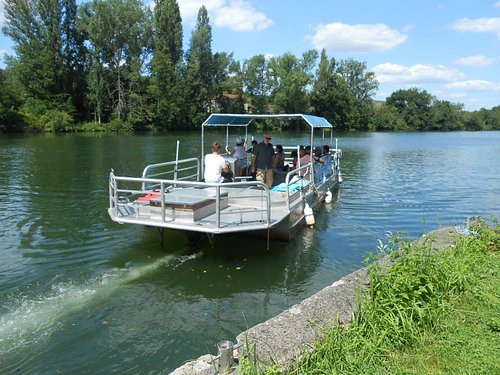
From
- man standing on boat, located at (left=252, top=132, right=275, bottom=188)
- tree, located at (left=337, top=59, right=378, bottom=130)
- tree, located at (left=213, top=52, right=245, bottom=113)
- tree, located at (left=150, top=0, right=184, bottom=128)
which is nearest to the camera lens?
man standing on boat, located at (left=252, top=132, right=275, bottom=188)

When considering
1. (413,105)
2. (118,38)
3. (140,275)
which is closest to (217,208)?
(140,275)

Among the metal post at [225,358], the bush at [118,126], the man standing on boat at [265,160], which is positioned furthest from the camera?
the bush at [118,126]

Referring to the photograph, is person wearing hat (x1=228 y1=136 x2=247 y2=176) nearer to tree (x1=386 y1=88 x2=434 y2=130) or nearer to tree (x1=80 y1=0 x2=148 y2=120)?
tree (x1=80 y1=0 x2=148 y2=120)

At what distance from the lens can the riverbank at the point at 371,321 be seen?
3.85m

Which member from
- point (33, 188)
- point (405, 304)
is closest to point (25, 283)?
point (405, 304)

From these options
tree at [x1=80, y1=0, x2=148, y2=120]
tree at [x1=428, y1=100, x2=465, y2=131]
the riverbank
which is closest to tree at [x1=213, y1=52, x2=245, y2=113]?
tree at [x1=80, y1=0, x2=148, y2=120]

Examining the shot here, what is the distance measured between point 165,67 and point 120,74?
21.8 ft

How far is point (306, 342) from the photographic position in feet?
13.3

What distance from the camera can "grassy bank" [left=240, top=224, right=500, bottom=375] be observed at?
3.90 meters

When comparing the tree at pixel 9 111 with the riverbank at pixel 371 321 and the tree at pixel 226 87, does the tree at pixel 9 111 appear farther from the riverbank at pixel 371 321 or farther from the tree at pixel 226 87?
the riverbank at pixel 371 321

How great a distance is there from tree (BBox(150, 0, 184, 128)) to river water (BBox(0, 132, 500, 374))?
47330 mm

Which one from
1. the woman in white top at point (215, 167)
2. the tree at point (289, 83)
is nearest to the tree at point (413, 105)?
the tree at point (289, 83)

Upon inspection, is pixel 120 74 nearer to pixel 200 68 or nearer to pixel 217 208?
pixel 200 68

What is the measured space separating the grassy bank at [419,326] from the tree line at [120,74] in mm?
52937
